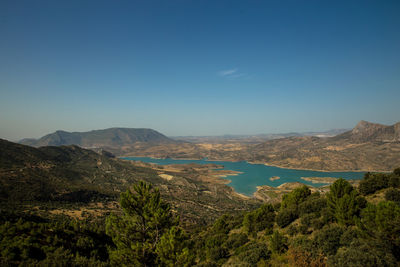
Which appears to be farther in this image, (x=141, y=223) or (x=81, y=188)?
(x=81, y=188)

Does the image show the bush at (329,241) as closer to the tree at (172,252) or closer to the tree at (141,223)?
the tree at (172,252)

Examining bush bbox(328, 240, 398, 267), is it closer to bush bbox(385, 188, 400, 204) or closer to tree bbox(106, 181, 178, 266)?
tree bbox(106, 181, 178, 266)

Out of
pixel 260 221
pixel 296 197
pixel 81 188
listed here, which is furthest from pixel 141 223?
pixel 81 188

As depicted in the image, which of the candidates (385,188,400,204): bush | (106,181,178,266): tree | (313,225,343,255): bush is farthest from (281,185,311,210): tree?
(106,181,178,266): tree

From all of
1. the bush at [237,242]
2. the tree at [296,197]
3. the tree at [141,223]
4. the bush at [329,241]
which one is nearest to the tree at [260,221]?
the bush at [237,242]

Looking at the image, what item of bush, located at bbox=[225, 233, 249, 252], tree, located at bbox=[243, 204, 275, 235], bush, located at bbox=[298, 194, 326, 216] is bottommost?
bush, located at bbox=[225, 233, 249, 252]

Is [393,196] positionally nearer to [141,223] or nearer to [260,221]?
[260,221]

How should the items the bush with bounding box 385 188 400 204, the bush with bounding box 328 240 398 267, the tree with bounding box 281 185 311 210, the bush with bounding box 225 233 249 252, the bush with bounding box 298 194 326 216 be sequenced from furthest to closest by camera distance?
the tree with bounding box 281 185 311 210
the bush with bounding box 298 194 326 216
the bush with bounding box 225 233 249 252
the bush with bounding box 385 188 400 204
the bush with bounding box 328 240 398 267

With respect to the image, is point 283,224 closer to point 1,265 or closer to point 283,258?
point 283,258

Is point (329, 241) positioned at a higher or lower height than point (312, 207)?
higher
